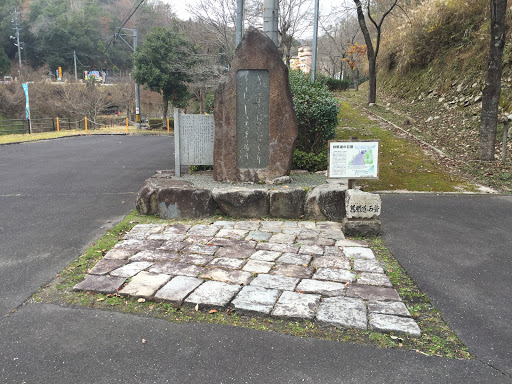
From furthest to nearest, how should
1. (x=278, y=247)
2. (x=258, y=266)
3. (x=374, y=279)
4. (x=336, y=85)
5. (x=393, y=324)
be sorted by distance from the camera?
(x=336, y=85) → (x=278, y=247) → (x=258, y=266) → (x=374, y=279) → (x=393, y=324)

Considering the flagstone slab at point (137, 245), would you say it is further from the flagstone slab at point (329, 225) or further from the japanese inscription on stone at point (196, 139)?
the japanese inscription on stone at point (196, 139)

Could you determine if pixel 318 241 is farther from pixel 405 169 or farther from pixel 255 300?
pixel 405 169

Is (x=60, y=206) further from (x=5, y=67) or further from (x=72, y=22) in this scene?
(x=72, y=22)

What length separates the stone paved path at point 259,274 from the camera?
11.4 ft

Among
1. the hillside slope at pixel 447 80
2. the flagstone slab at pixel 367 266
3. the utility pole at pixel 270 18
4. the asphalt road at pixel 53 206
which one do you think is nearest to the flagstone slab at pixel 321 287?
the flagstone slab at pixel 367 266

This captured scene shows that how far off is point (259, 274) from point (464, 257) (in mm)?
2640

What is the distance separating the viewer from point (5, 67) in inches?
1585

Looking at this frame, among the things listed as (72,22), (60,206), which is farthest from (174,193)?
(72,22)

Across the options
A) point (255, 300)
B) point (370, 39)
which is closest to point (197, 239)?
point (255, 300)

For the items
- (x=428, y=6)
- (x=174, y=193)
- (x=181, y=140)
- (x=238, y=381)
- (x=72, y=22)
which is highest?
(x=72, y=22)

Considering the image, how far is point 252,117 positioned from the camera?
7238 millimetres

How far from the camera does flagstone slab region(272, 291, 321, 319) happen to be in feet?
11.1

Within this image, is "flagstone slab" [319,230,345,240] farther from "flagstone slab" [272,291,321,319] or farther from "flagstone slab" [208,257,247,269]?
"flagstone slab" [272,291,321,319]

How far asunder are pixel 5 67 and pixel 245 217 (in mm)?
44603
